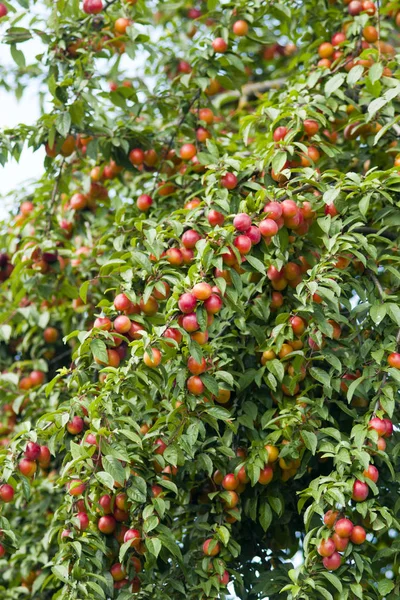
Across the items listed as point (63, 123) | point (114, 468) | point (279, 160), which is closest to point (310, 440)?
point (114, 468)

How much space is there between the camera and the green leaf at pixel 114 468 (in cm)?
222

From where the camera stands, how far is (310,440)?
2346 mm

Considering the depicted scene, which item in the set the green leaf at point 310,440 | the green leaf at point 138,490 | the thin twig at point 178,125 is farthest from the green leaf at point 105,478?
the thin twig at point 178,125

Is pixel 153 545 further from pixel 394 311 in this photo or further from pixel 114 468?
pixel 394 311

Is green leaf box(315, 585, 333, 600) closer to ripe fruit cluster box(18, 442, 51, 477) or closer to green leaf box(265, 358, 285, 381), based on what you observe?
green leaf box(265, 358, 285, 381)

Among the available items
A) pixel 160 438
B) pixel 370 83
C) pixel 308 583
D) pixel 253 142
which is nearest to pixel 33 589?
pixel 160 438

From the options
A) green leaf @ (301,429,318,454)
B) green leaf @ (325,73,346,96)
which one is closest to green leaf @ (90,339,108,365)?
green leaf @ (301,429,318,454)

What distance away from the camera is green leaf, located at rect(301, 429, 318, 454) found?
7.64 ft

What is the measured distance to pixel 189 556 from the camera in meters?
2.49

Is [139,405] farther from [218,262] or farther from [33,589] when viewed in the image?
[33,589]

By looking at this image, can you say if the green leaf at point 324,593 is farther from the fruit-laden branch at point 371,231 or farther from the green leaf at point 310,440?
the fruit-laden branch at point 371,231

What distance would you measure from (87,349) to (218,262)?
17.7 inches

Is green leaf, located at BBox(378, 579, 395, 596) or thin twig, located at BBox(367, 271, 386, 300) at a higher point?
thin twig, located at BBox(367, 271, 386, 300)

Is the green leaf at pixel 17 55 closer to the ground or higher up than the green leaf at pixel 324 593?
higher up
